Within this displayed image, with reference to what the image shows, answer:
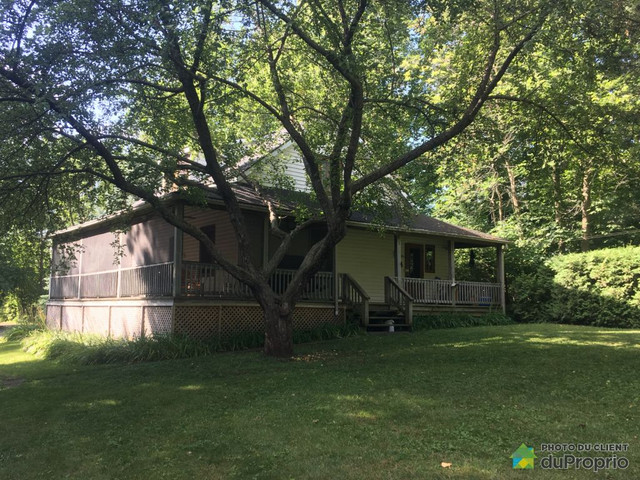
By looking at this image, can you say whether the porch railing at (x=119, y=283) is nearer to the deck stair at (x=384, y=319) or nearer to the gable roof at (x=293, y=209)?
the gable roof at (x=293, y=209)

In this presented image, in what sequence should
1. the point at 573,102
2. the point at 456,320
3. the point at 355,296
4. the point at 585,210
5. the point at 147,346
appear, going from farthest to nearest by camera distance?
the point at 585,210 → the point at 456,320 → the point at 355,296 → the point at 147,346 → the point at 573,102

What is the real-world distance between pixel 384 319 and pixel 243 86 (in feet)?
29.3

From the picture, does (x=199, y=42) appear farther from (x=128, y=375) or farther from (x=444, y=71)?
(x=444, y=71)

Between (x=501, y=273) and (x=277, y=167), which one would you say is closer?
(x=277, y=167)

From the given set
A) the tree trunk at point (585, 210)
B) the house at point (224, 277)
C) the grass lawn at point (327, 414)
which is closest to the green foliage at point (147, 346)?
the house at point (224, 277)

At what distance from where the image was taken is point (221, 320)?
1327cm

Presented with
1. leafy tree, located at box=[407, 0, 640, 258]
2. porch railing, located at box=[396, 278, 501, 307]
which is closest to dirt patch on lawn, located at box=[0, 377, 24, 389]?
leafy tree, located at box=[407, 0, 640, 258]

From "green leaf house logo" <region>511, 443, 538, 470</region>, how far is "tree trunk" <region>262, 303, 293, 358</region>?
6282 millimetres

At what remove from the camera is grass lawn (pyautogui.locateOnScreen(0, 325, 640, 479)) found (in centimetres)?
480

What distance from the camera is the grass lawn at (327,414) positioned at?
15.8ft

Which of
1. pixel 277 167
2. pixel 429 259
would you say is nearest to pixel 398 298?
pixel 429 259

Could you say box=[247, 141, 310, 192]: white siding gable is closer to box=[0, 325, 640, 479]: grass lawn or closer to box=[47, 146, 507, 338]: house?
box=[47, 146, 507, 338]: house

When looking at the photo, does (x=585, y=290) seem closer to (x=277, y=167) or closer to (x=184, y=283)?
(x=277, y=167)

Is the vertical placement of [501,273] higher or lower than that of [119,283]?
higher
